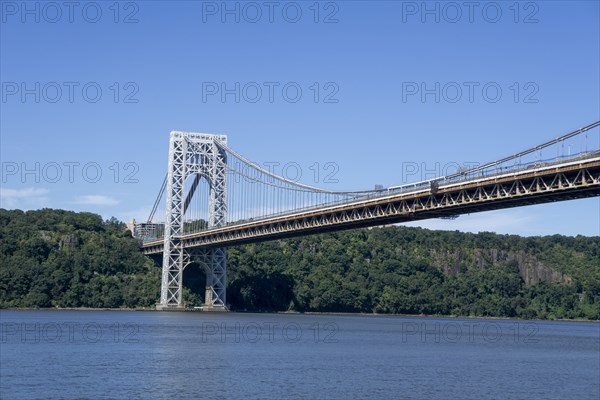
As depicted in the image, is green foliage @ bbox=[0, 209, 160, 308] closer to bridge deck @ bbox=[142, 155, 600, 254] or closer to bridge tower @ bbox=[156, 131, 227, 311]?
bridge tower @ bbox=[156, 131, 227, 311]

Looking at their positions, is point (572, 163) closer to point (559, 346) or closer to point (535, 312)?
point (559, 346)

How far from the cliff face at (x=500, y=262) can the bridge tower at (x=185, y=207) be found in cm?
5243

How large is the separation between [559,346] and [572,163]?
17928 millimetres

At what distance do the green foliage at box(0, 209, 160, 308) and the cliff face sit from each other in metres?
Result: 52.6

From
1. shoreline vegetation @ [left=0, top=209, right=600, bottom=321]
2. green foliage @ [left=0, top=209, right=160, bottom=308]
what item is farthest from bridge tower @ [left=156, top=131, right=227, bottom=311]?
green foliage @ [left=0, top=209, right=160, bottom=308]

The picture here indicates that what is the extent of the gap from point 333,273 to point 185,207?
2911 cm

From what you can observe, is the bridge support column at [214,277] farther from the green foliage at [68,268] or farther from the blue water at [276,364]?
the blue water at [276,364]

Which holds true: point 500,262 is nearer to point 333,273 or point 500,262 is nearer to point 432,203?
point 333,273

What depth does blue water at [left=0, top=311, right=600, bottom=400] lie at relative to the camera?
34750 mm

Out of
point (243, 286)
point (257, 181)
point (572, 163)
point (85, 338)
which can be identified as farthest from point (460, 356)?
point (243, 286)

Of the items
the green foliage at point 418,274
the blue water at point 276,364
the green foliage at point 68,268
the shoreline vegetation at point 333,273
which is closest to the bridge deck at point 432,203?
the blue water at point 276,364

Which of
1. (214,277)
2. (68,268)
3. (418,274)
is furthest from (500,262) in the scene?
(68,268)

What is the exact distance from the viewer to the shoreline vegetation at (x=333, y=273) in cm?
10462

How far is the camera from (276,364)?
143 feet
